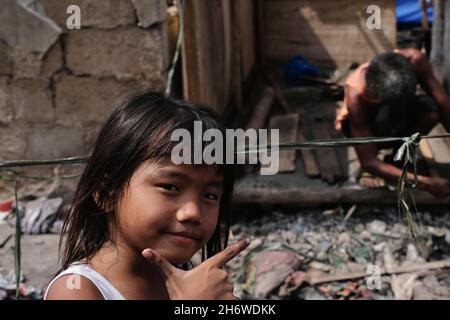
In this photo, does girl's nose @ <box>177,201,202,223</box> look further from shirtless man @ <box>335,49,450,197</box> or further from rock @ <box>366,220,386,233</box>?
rock @ <box>366,220,386,233</box>

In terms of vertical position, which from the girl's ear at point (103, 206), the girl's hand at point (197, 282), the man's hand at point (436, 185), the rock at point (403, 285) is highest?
the girl's ear at point (103, 206)

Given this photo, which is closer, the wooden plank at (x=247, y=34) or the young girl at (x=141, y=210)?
the young girl at (x=141, y=210)

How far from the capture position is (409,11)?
9109 mm

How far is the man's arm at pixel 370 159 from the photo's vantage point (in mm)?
4309

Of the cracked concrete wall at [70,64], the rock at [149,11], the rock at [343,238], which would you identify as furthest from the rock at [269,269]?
the rock at [149,11]

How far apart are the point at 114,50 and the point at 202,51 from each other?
0.74 metres

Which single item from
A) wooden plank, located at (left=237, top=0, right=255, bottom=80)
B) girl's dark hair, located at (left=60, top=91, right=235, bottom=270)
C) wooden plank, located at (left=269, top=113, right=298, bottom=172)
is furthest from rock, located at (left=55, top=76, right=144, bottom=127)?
girl's dark hair, located at (left=60, top=91, right=235, bottom=270)

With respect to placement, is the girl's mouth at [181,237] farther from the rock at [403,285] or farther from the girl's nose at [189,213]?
the rock at [403,285]

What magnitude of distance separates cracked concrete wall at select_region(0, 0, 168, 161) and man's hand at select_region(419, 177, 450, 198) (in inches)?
76.0

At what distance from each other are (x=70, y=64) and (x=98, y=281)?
321 cm

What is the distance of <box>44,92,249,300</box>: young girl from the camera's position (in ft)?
4.51

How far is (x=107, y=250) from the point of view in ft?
5.04

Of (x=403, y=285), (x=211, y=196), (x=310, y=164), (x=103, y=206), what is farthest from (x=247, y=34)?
(x=211, y=196)
